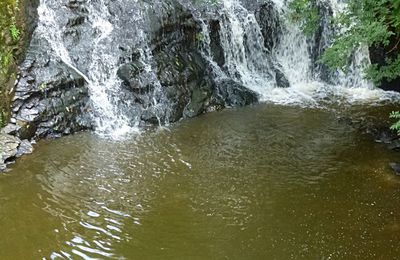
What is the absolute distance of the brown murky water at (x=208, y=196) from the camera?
6172mm

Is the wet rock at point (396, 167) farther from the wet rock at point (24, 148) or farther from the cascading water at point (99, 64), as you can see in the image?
the wet rock at point (24, 148)

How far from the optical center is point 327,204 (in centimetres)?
712

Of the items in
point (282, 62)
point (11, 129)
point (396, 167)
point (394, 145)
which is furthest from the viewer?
point (282, 62)

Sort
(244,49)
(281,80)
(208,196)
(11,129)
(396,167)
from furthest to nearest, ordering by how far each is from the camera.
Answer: (281,80) → (244,49) → (11,129) → (396,167) → (208,196)

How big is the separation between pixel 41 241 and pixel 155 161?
2863 mm

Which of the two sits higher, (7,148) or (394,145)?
(7,148)

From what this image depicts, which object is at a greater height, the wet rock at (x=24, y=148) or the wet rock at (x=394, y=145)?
the wet rock at (x=24, y=148)

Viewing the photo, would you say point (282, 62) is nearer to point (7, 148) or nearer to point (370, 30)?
point (370, 30)

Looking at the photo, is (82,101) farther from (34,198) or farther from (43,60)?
(34,198)


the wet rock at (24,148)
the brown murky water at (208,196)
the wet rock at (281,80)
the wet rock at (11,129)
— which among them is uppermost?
the wet rock at (281,80)

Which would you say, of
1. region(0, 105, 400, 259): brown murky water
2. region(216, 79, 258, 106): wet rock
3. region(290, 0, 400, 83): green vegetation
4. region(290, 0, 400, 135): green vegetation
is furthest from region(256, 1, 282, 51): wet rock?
region(290, 0, 400, 83): green vegetation

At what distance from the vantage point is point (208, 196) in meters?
7.46

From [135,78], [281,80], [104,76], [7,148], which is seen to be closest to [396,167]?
[281,80]

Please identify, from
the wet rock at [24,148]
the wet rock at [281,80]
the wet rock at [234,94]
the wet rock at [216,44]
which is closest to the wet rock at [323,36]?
the wet rock at [281,80]
